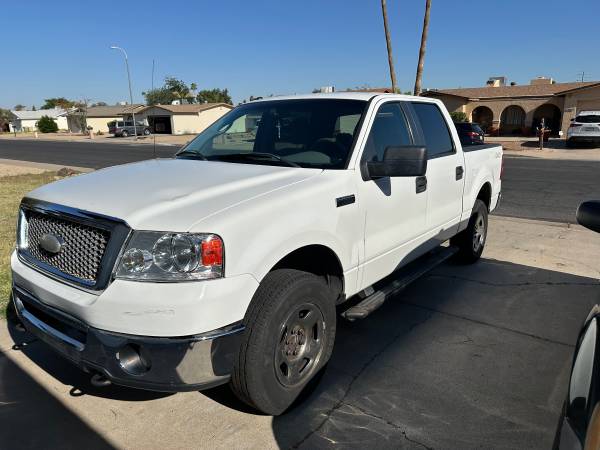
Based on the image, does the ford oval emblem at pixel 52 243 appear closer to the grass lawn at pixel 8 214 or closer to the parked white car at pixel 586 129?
the grass lawn at pixel 8 214

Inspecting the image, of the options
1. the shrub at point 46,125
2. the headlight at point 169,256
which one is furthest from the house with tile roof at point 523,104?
the shrub at point 46,125

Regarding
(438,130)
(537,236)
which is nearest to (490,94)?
(537,236)

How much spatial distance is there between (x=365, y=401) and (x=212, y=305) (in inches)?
54.5

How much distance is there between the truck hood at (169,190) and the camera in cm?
233

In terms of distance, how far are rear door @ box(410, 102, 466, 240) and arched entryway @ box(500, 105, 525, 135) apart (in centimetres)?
3792

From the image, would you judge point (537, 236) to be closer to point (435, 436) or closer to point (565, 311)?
point (565, 311)

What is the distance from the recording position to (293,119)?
12.4 feet

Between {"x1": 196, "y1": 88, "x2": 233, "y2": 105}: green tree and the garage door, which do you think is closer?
the garage door

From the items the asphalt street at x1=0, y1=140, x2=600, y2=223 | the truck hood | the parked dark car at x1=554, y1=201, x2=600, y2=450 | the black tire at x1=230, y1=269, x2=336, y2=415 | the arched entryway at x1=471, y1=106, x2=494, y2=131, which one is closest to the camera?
the parked dark car at x1=554, y1=201, x2=600, y2=450

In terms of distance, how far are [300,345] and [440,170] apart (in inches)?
88.4

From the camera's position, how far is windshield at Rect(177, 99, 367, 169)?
3.36m

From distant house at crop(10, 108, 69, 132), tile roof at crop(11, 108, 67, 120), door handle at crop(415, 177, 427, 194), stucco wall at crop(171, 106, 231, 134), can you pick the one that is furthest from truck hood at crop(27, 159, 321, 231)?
tile roof at crop(11, 108, 67, 120)

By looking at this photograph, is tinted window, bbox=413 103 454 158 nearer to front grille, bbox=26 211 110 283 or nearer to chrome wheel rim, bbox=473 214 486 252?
chrome wheel rim, bbox=473 214 486 252

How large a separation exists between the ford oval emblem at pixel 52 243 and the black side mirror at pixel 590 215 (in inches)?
109
